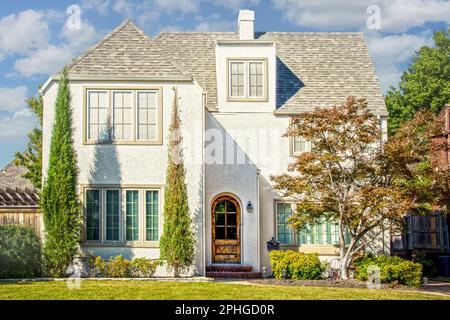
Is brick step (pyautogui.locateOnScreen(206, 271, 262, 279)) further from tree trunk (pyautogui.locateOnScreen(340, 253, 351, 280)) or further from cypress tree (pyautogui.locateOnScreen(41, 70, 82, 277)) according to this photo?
cypress tree (pyautogui.locateOnScreen(41, 70, 82, 277))

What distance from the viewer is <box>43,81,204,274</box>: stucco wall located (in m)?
21.4

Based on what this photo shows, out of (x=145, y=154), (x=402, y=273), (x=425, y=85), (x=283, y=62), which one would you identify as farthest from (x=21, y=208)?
(x=425, y=85)

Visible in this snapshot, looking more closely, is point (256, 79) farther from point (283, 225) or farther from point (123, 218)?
point (123, 218)

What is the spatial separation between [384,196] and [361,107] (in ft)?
8.94

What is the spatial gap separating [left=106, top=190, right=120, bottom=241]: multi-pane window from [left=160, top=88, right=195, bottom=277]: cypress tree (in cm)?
158

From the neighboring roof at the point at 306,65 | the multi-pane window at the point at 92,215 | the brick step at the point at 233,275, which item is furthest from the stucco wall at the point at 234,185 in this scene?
the multi-pane window at the point at 92,215

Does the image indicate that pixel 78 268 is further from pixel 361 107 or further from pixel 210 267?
pixel 361 107

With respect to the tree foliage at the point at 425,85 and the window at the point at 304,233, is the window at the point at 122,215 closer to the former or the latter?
the window at the point at 304,233

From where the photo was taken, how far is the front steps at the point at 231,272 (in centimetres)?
2219

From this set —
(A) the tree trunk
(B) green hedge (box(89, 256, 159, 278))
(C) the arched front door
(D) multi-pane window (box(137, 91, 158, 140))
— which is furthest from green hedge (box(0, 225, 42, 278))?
(A) the tree trunk

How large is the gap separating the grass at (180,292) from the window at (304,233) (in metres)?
5.38

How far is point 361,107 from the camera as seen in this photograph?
1995cm

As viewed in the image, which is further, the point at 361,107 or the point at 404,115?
the point at 404,115
